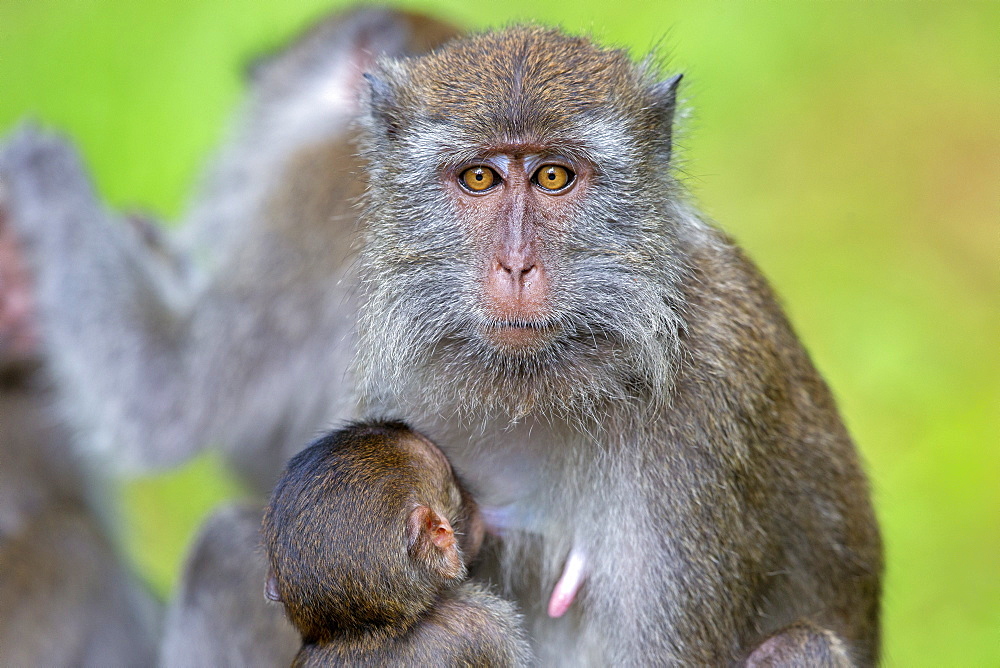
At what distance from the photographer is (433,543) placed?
4254 millimetres

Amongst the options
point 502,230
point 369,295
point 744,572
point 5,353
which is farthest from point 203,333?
point 744,572

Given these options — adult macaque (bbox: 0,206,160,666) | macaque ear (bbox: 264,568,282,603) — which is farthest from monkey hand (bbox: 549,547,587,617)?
adult macaque (bbox: 0,206,160,666)

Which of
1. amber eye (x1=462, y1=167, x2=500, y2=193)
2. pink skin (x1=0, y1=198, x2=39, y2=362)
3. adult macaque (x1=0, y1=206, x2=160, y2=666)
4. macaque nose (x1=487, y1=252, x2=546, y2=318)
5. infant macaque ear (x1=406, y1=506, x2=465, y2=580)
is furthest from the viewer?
pink skin (x1=0, y1=198, x2=39, y2=362)

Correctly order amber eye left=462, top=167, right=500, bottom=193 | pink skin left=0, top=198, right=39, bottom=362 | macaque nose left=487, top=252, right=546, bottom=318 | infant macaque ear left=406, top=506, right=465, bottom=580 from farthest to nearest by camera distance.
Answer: pink skin left=0, top=198, right=39, bottom=362 → amber eye left=462, top=167, right=500, bottom=193 → infant macaque ear left=406, top=506, right=465, bottom=580 → macaque nose left=487, top=252, right=546, bottom=318

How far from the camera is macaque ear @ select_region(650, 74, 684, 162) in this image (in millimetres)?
4500

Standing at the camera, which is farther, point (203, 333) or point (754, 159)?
point (754, 159)

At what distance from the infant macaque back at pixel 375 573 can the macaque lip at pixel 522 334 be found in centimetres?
59

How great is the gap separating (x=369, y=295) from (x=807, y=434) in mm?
1799

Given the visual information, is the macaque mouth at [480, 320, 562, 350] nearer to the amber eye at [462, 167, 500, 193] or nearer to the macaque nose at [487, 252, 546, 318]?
the macaque nose at [487, 252, 546, 318]

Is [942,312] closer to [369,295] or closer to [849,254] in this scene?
[849,254]

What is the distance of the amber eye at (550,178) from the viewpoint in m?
4.26

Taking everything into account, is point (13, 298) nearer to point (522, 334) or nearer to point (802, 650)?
point (522, 334)

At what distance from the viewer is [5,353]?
22.8ft

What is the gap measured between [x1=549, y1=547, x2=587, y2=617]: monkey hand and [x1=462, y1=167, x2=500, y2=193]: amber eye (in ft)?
4.43
